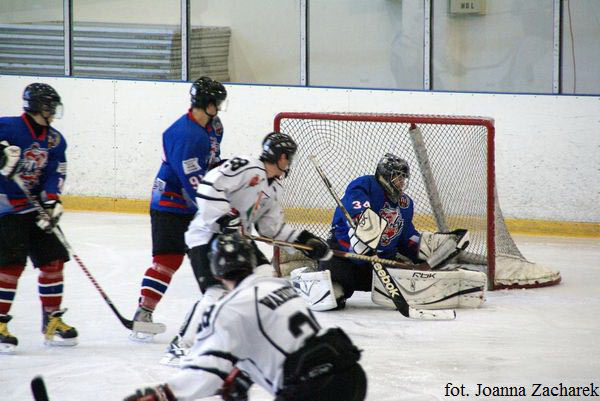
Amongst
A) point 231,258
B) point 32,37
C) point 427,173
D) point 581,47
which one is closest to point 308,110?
→ point 427,173

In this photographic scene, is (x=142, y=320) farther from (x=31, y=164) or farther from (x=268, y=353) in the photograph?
(x=268, y=353)

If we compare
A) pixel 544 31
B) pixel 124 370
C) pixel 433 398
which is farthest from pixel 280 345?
pixel 544 31

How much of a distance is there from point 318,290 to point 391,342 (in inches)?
25.5

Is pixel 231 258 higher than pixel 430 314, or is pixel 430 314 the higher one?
pixel 231 258

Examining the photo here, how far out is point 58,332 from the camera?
13.9 feet

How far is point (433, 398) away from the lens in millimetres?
3543

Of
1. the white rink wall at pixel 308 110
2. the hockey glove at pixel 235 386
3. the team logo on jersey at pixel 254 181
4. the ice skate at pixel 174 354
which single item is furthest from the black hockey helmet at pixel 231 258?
the white rink wall at pixel 308 110

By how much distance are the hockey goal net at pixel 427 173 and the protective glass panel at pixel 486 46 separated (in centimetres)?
129

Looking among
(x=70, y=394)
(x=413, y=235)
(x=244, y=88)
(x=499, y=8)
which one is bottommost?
(x=70, y=394)

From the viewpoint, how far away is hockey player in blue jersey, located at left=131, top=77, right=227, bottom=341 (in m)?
4.10

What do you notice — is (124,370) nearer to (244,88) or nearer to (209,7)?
(244,88)

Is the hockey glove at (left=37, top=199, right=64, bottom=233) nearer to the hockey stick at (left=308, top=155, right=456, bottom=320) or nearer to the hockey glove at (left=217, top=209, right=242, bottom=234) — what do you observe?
the hockey glove at (left=217, top=209, right=242, bottom=234)

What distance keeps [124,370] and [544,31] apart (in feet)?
15.3

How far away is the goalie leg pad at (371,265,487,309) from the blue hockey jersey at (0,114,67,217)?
5.44ft
